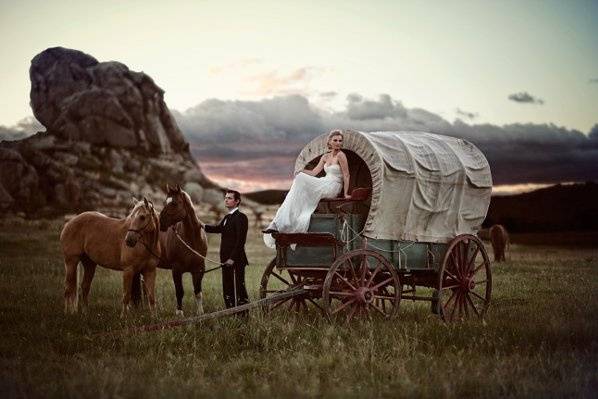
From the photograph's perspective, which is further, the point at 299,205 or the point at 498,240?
the point at 498,240

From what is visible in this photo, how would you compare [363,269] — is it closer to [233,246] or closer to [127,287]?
[233,246]

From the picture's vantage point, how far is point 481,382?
5.79 meters

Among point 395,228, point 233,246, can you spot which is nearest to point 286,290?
point 233,246

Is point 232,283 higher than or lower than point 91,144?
lower

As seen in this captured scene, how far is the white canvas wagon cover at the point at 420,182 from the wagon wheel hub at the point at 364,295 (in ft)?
2.63

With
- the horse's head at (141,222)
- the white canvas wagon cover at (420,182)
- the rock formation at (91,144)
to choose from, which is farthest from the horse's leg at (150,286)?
the rock formation at (91,144)

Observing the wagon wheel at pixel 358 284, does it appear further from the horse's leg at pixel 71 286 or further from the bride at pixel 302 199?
the horse's leg at pixel 71 286

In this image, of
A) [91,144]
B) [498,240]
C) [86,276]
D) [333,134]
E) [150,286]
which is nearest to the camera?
[333,134]

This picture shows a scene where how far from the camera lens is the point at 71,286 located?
10.7 m

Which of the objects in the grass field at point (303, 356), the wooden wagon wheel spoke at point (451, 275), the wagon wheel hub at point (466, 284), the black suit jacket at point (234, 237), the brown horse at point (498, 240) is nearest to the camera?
the grass field at point (303, 356)

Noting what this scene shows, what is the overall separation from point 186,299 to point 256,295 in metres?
1.51

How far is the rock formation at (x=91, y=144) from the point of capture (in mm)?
78188

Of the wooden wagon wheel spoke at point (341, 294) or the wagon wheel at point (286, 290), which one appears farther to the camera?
the wagon wheel at point (286, 290)

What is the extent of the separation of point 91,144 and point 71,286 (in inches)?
3667
